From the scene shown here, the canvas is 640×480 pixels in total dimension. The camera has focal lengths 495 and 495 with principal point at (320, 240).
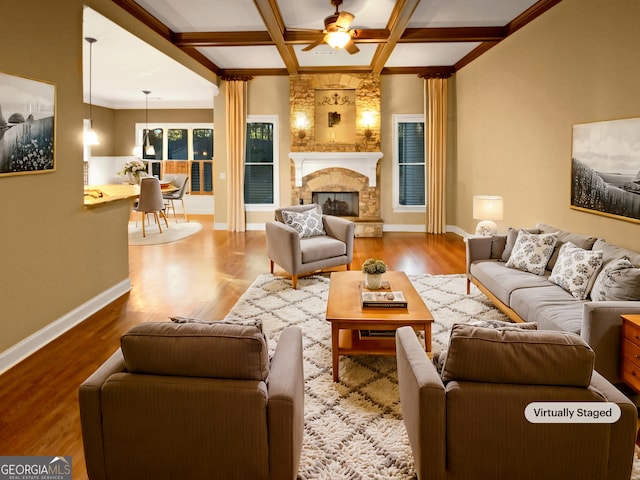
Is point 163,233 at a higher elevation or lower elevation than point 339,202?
lower

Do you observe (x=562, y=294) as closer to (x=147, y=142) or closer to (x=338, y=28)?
(x=338, y=28)

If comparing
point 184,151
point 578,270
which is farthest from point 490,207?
point 184,151

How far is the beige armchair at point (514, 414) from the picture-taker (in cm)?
175

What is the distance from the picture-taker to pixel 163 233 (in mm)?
9023

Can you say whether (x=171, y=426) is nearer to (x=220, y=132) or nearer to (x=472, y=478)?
(x=472, y=478)

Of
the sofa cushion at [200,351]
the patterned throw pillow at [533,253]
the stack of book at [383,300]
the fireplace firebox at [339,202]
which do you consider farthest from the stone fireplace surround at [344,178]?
the sofa cushion at [200,351]

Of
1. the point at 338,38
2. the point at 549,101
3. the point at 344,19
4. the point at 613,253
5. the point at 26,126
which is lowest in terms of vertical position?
the point at 613,253

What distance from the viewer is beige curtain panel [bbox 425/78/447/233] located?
348 inches

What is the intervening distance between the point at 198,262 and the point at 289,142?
350 cm

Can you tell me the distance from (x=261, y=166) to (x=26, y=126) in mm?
6138

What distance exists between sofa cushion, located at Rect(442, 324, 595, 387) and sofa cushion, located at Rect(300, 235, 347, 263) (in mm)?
3669

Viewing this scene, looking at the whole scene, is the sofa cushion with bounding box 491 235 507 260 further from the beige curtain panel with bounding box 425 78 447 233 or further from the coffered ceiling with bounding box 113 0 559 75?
the beige curtain panel with bounding box 425 78 447 233

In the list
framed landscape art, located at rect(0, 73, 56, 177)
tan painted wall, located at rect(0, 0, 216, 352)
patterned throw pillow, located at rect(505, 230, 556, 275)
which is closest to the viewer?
framed landscape art, located at rect(0, 73, 56, 177)

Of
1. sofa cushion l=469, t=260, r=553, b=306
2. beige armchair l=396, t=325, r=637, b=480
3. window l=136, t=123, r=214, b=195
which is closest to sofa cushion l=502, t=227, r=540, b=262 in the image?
sofa cushion l=469, t=260, r=553, b=306
